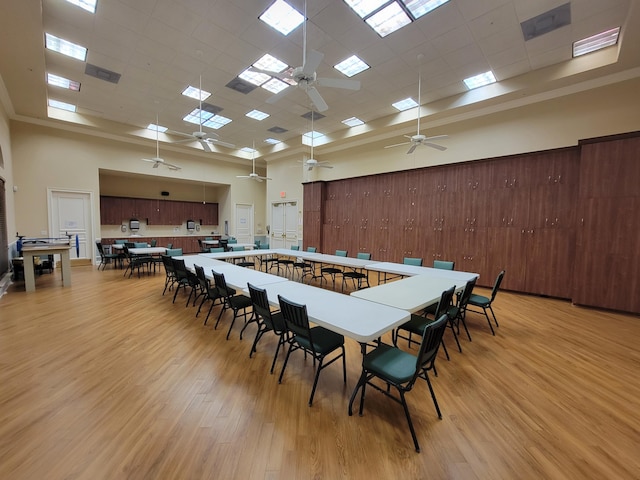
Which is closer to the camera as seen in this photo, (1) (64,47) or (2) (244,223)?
(1) (64,47)

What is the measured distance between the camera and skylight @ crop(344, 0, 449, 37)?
12.1 ft

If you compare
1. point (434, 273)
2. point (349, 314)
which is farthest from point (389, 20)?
point (349, 314)

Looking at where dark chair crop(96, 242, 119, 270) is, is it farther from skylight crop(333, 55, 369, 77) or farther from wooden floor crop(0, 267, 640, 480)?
skylight crop(333, 55, 369, 77)

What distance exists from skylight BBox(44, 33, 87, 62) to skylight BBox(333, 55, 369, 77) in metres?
4.92

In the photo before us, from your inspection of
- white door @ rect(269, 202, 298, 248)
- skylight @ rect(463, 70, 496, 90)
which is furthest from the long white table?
skylight @ rect(463, 70, 496, 90)

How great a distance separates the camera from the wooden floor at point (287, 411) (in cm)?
167

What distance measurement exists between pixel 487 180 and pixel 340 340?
5999 mm

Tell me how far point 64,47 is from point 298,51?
445 centimetres

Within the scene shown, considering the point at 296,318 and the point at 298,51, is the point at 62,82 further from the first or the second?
the point at 296,318

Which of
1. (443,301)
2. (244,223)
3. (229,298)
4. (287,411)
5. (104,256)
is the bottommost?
(287,411)

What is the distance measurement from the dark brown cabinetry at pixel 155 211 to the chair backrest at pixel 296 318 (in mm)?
11439

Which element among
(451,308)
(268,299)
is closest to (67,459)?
(268,299)

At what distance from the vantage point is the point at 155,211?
1144 cm

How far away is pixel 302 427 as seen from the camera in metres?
→ 1.99
